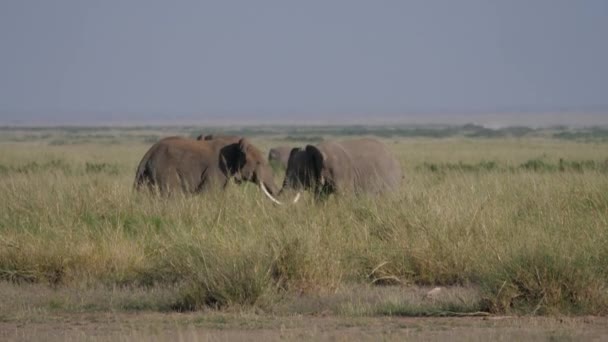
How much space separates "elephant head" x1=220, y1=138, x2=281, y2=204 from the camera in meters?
17.6

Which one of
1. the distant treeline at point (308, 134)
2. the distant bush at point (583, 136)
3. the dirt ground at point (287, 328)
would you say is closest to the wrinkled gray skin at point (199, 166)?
the dirt ground at point (287, 328)

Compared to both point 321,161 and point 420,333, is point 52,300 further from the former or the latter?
point 321,161

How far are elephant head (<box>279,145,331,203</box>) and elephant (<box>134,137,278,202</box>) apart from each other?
413 mm

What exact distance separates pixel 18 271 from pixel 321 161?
6.33 metres

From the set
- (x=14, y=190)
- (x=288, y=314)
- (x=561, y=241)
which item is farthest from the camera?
(x=14, y=190)

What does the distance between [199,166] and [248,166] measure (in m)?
0.71

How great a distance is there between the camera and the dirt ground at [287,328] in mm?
8609

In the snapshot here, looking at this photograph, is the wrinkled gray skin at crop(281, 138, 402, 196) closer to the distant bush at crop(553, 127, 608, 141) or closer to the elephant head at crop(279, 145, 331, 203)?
the elephant head at crop(279, 145, 331, 203)

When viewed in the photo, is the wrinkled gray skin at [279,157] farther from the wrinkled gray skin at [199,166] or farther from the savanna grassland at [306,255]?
the savanna grassland at [306,255]

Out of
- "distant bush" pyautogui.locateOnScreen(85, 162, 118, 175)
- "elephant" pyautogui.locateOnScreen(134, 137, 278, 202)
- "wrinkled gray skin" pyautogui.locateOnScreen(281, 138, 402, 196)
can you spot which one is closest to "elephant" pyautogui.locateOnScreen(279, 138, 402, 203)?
"wrinkled gray skin" pyautogui.locateOnScreen(281, 138, 402, 196)

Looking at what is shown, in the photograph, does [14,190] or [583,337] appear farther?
[14,190]

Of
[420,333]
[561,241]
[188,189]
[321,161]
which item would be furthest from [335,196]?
[420,333]

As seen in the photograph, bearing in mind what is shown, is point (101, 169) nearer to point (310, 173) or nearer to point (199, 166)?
point (199, 166)

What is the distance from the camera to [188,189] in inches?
675
